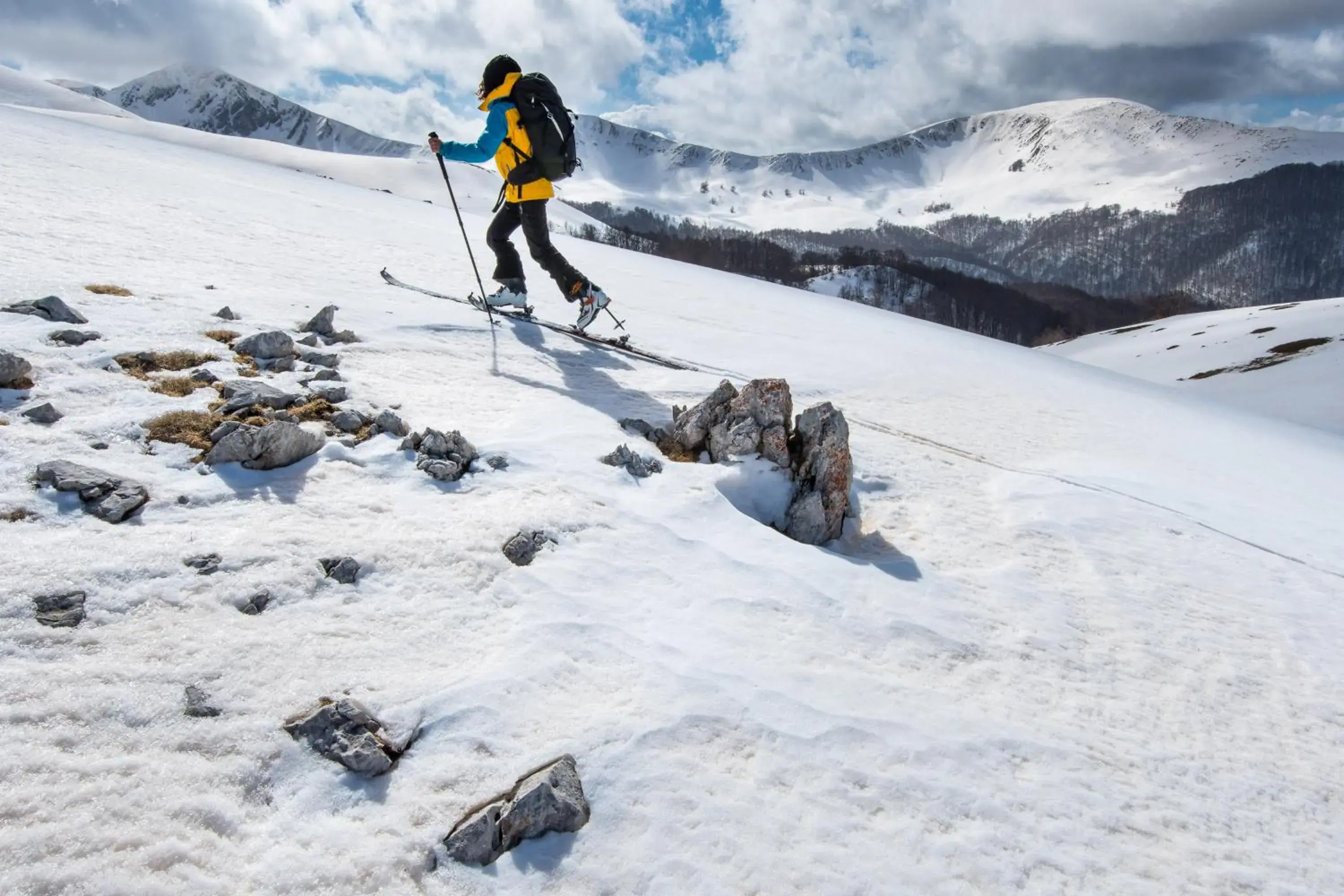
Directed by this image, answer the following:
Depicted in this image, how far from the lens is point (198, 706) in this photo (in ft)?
9.07

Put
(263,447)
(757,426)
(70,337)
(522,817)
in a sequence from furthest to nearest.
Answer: (757,426) → (70,337) → (263,447) → (522,817)

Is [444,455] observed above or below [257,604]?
above

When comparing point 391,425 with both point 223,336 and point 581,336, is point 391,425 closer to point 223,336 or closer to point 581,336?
point 223,336

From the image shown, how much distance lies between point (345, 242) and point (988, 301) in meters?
143

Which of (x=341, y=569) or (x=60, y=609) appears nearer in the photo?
(x=60, y=609)

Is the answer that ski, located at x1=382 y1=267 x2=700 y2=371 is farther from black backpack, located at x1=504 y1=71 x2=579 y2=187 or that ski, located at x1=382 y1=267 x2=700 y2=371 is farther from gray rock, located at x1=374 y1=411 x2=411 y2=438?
gray rock, located at x1=374 y1=411 x2=411 y2=438

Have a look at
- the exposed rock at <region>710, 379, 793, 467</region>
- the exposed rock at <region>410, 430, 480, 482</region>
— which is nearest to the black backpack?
the exposed rock at <region>710, 379, 793, 467</region>

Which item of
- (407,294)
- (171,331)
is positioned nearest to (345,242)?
(407,294)

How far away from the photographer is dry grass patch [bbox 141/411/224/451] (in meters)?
4.52

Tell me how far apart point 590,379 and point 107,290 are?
193 inches

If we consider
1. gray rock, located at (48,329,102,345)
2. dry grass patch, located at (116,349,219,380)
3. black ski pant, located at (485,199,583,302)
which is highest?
black ski pant, located at (485,199,583,302)

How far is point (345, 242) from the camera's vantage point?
1357 cm

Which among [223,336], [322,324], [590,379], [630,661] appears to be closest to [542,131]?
[590,379]

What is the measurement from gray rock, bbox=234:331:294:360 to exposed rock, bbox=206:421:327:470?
182 cm
